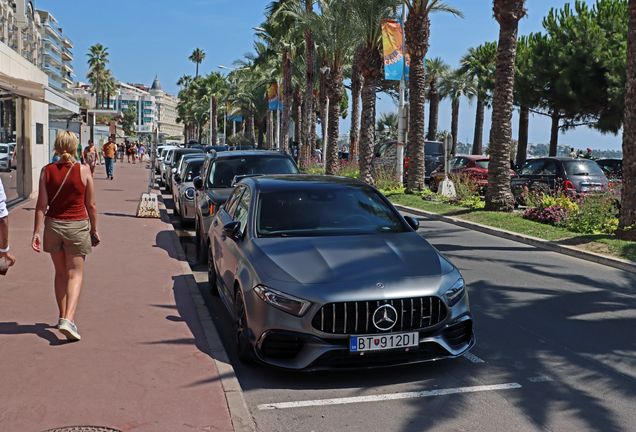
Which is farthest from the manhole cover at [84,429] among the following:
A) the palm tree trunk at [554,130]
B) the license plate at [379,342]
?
the palm tree trunk at [554,130]

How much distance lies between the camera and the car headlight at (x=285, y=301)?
15.5ft

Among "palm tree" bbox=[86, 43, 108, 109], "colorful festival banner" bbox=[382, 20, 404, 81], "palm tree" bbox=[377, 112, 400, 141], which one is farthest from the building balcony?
"colorful festival banner" bbox=[382, 20, 404, 81]

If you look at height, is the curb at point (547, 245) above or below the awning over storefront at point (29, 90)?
below

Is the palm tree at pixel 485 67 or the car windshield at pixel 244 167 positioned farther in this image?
the palm tree at pixel 485 67

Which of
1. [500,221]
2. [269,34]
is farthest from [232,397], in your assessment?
[269,34]

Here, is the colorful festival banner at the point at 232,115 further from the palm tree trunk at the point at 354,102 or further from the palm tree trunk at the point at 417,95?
the palm tree trunk at the point at 417,95

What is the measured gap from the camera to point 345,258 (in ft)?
17.0

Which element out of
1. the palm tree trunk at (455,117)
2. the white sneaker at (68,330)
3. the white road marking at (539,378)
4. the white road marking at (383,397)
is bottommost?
the white road marking at (383,397)

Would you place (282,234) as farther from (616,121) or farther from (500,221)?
(616,121)

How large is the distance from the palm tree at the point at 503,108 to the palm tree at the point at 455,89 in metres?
50.1

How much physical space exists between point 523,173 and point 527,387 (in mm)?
14371

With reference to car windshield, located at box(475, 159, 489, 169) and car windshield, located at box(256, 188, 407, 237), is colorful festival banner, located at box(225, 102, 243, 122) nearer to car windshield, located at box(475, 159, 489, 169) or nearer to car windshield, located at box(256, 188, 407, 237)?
car windshield, located at box(475, 159, 489, 169)

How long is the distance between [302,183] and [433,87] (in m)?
60.4

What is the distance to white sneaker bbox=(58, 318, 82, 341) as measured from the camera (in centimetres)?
559
